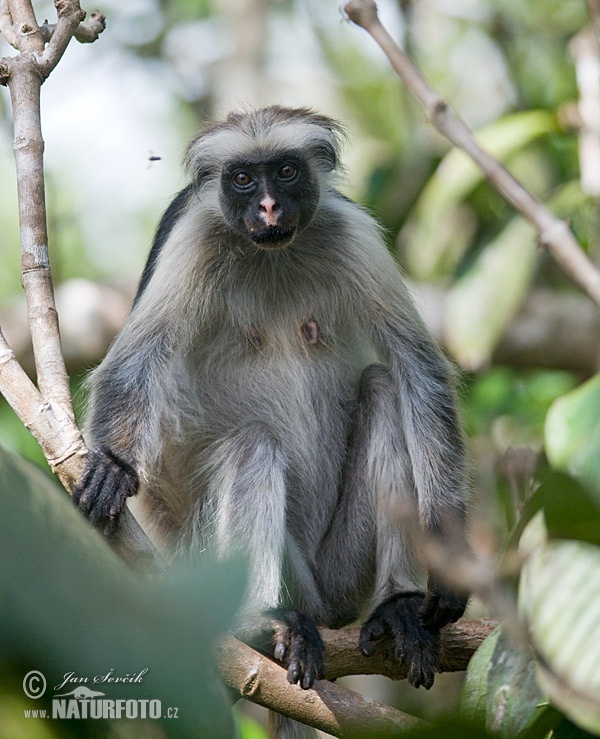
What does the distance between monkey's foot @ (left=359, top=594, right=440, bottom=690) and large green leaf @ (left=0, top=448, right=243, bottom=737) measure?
3701 mm

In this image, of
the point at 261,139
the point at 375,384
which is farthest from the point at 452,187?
the point at 375,384

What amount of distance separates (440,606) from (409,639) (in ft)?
0.70

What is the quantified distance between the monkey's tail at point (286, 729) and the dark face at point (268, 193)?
243cm

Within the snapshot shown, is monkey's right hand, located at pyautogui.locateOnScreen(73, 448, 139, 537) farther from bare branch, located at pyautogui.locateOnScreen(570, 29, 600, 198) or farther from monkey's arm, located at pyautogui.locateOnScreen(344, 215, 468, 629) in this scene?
bare branch, located at pyautogui.locateOnScreen(570, 29, 600, 198)

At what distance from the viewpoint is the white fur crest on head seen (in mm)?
5988

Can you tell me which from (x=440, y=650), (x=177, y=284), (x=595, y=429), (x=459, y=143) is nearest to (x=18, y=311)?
(x=177, y=284)

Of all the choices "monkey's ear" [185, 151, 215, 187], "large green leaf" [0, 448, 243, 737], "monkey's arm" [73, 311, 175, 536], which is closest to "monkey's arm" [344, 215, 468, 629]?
"monkey's ear" [185, 151, 215, 187]

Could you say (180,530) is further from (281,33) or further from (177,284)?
(281,33)

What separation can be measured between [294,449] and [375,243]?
133cm

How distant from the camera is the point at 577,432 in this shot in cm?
371

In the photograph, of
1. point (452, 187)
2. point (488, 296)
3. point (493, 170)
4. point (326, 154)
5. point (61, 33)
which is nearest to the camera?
point (493, 170)

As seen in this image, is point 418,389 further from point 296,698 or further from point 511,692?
point 511,692

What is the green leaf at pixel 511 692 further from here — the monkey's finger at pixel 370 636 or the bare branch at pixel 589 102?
the bare branch at pixel 589 102

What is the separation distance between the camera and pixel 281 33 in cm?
2197
